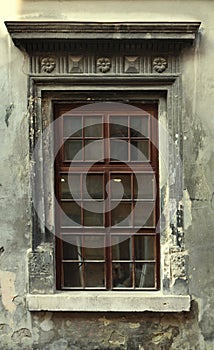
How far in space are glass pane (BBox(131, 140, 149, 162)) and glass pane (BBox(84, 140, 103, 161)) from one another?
0.32 metres

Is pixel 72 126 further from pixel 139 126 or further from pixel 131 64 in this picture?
pixel 131 64

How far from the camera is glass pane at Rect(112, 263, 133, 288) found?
593cm

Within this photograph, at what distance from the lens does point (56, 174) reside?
590cm

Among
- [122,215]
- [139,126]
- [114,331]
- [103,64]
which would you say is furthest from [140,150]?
[114,331]

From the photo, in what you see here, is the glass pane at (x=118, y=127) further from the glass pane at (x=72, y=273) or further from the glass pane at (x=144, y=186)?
the glass pane at (x=72, y=273)

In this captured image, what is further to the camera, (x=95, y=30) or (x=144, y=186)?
(x=144, y=186)

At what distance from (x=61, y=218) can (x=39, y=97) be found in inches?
48.4

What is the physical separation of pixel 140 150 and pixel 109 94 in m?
0.64

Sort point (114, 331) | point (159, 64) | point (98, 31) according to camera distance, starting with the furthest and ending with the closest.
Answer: point (114, 331) < point (159, 64) < point (98, 31)

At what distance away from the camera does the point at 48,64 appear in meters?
5.71

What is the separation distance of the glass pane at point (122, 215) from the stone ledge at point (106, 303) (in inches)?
29.2

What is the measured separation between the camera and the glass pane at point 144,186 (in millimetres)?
5902

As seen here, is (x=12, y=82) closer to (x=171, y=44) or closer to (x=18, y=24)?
(x=18, y=24)

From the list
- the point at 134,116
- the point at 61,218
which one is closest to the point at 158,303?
the point at 61,218
